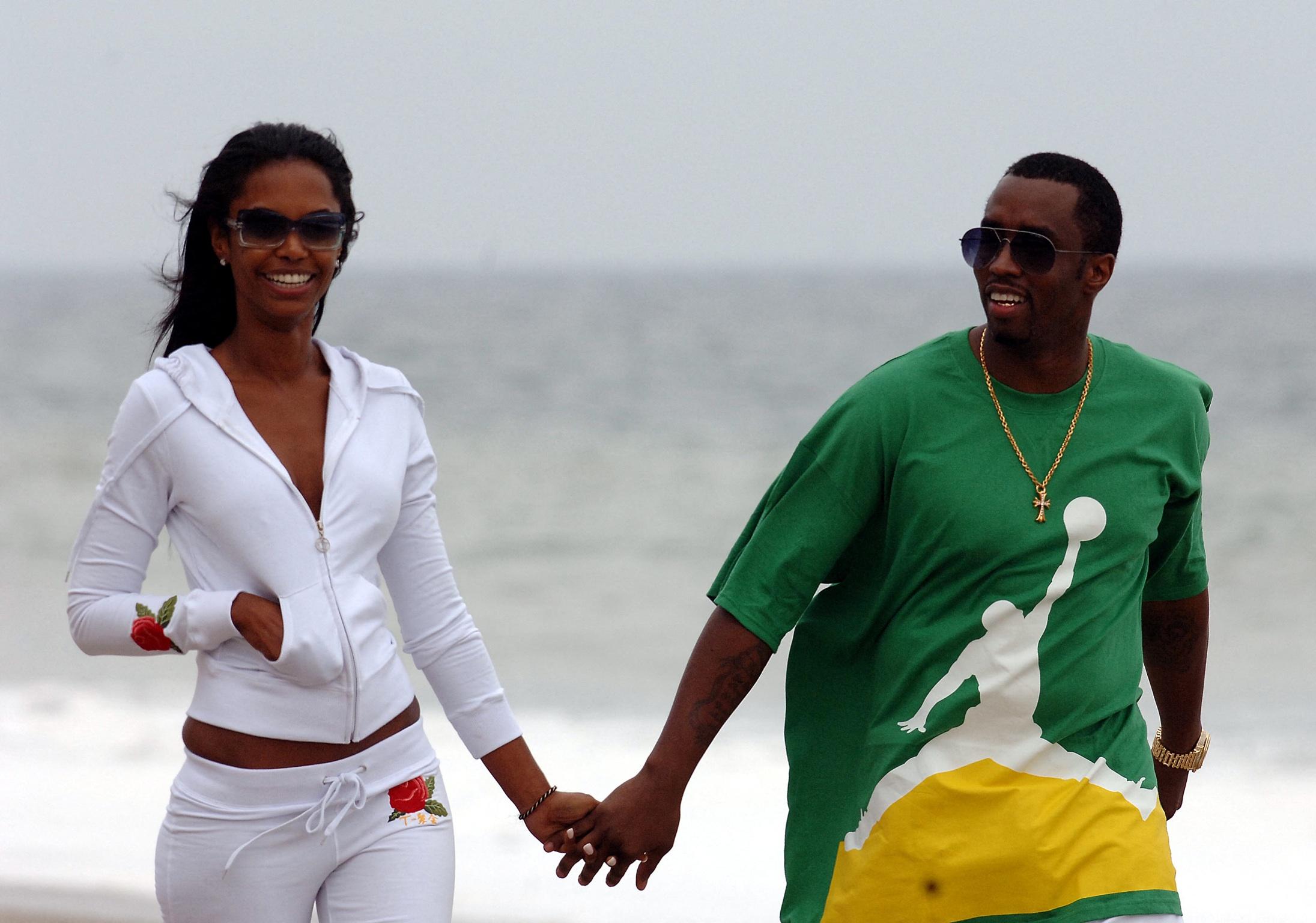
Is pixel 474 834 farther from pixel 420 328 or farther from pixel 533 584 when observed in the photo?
pixel 420 328

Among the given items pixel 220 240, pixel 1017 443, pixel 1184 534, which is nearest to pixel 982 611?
pixel 1017 443

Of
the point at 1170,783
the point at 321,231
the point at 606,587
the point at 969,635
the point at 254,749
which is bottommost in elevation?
the point at 606,587

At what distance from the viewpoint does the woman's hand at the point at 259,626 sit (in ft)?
9.20

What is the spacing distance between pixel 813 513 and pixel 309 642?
3.09 feet

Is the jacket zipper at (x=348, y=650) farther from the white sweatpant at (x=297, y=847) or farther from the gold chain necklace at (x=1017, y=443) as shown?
the gold chain necklace at (x=1017, y=443)

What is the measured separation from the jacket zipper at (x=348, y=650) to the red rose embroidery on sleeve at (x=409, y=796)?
126 millimetres

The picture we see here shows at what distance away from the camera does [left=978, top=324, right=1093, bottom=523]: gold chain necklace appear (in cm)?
299

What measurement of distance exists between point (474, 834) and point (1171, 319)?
47896mm

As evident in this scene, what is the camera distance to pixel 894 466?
305cm

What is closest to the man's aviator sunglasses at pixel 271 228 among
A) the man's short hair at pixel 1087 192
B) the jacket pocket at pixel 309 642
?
the jacket pocket at pixel 309 642

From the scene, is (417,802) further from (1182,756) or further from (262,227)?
(1182,756)

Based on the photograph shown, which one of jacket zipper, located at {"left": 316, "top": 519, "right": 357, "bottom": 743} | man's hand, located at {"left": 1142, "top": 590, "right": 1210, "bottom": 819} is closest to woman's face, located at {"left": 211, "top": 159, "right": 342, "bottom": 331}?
jacket zipper, located at {"left": 316, "top": 519, "right": 357, "bottom": 743}

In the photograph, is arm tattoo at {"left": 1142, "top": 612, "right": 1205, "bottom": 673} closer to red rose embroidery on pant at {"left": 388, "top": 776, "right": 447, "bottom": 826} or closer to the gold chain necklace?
the gold chain necklace

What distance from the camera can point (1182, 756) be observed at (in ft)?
12.2
